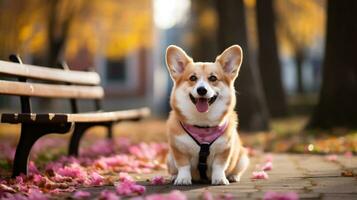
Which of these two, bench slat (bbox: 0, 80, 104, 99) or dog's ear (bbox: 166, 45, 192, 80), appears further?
bench slat (bbox: 0, 80, 104, 99)

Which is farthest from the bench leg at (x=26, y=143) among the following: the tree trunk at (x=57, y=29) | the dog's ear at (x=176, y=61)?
the tree trunk at (x=57, y=29)

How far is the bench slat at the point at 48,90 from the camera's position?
21.0 feet

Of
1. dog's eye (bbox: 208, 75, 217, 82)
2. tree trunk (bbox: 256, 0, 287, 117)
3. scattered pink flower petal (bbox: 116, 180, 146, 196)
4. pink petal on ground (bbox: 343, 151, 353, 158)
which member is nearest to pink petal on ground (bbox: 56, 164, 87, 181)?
scattered pink flower petal (bbox: 116, 180, 146, 196)

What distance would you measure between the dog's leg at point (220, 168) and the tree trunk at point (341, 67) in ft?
22.1

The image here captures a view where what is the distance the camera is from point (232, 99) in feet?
20.3

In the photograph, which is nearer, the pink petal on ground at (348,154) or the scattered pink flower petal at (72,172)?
the scattered pink flower petal at (72,172)

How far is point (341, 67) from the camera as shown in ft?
40.5

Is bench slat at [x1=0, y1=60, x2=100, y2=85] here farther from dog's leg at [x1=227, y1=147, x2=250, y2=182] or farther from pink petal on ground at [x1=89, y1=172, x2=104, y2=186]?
dog's leg at [x1=227, y1=147, x2=250, y2=182]

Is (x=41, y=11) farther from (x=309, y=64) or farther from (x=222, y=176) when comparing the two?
(x=309, y=64)

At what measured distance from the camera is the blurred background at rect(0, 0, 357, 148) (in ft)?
40.7

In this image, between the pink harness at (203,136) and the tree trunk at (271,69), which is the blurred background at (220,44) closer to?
the tree trunk at (271,69)

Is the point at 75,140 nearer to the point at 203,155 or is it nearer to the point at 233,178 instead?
the point at 233,178

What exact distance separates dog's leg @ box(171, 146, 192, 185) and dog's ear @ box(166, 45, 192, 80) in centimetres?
79

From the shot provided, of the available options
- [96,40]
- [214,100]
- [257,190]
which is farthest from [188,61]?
[96,40]
